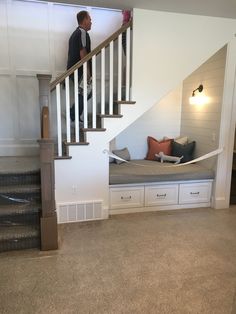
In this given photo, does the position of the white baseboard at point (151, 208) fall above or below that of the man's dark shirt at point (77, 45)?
below

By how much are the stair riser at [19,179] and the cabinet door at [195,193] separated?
6.75 ft

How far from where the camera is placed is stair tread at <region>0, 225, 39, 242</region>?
266cm

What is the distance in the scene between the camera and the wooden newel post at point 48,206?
265 cm

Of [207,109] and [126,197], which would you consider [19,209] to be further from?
[207,109]

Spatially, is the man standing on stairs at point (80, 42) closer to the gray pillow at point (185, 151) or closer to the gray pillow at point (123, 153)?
the gray pillow at point (123, 153)

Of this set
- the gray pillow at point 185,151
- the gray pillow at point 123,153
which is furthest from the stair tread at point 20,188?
the gray pillow at point 185,151

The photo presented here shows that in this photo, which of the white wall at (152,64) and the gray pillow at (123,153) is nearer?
the white wall at (152,64)

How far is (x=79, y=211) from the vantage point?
11.2 feet

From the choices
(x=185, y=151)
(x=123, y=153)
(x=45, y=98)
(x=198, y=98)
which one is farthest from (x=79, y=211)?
(x=198, y=98)

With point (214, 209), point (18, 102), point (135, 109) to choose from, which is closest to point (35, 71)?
point (18, 102)

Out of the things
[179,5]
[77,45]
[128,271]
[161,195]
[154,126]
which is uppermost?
[179,5]

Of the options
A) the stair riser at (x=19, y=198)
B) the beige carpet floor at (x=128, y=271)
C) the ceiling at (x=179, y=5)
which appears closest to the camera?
the beige carpet floor at (x=128, y=271)

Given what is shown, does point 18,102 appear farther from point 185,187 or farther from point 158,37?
point 185,187

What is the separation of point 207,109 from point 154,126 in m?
1.03
